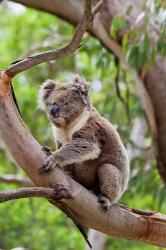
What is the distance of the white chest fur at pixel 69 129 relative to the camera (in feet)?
13.2

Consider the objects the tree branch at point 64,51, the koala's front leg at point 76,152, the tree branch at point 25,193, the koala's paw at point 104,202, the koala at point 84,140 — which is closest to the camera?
the tree branch at point 25,193

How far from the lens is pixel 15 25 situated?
39.5ft

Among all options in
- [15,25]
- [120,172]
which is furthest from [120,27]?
[15,25]

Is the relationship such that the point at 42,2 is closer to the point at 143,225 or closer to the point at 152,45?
the point at 152,45

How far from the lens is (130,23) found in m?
6.20

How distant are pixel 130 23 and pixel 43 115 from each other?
13.5 ft

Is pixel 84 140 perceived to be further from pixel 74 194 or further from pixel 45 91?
pixel 74 194


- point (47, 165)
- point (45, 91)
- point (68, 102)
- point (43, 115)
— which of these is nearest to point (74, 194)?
point (47, 165)

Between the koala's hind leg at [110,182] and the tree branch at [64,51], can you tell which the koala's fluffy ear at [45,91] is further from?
the tree branch at [64,51]

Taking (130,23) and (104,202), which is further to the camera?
(130,23)

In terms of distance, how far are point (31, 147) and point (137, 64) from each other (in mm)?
2879

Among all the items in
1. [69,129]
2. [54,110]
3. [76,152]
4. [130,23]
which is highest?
[130,23]

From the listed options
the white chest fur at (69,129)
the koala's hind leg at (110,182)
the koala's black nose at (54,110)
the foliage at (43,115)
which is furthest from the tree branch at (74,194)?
the foliage at (43,115)

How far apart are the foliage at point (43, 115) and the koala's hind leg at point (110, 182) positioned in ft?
5.71
